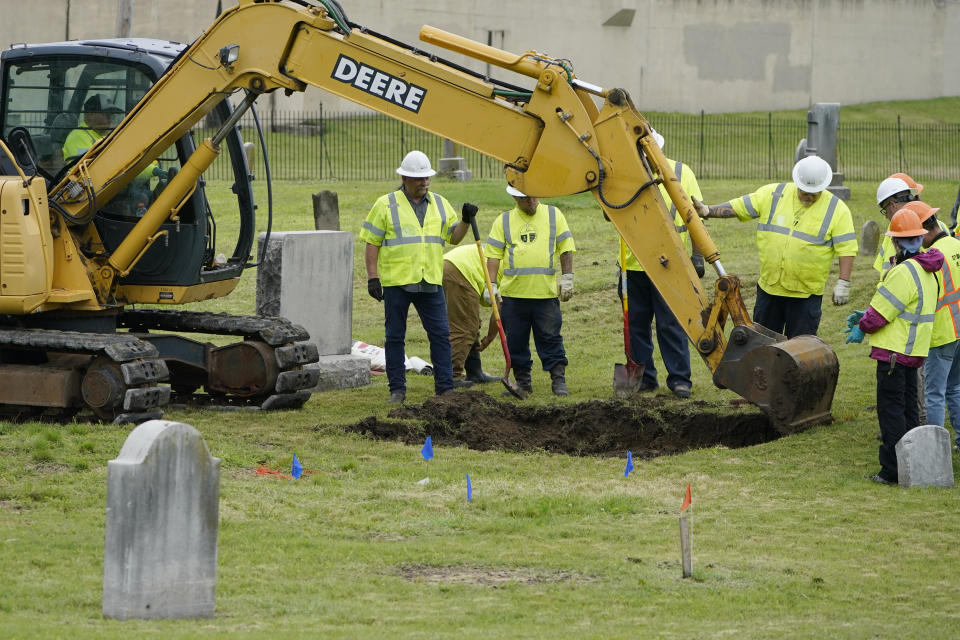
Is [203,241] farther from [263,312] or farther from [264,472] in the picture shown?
[264,472]

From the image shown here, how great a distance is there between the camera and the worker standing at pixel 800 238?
462 inches

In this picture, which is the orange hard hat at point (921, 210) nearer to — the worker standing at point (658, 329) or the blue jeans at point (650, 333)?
the worker standing at point (658, 329)

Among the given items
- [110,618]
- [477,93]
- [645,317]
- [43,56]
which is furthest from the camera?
[645,317]

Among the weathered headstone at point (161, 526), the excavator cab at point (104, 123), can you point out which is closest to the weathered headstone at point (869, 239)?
the excavator cab at point (104, 123)

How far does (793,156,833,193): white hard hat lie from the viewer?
1158cm

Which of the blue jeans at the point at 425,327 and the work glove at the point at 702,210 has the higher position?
the work glove at the point at 702,210

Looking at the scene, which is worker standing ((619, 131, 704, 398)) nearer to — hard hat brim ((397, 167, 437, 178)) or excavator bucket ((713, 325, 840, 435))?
hard hat brim ((397, 167, 437, 178))

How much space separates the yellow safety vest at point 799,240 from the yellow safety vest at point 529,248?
201 centimetres

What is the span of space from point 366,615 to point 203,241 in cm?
609

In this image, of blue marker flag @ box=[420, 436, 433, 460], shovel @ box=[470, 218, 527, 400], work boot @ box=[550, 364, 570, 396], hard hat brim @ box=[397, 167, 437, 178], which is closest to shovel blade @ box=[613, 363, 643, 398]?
work boot @ box=[550, 364, 570, 396]

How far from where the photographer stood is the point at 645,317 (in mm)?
13102

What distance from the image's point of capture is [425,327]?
12.5 meters

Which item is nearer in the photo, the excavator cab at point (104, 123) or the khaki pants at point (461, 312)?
the excavator cab at point (104, 123)

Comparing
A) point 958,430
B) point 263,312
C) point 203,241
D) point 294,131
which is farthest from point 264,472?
point 294,131
